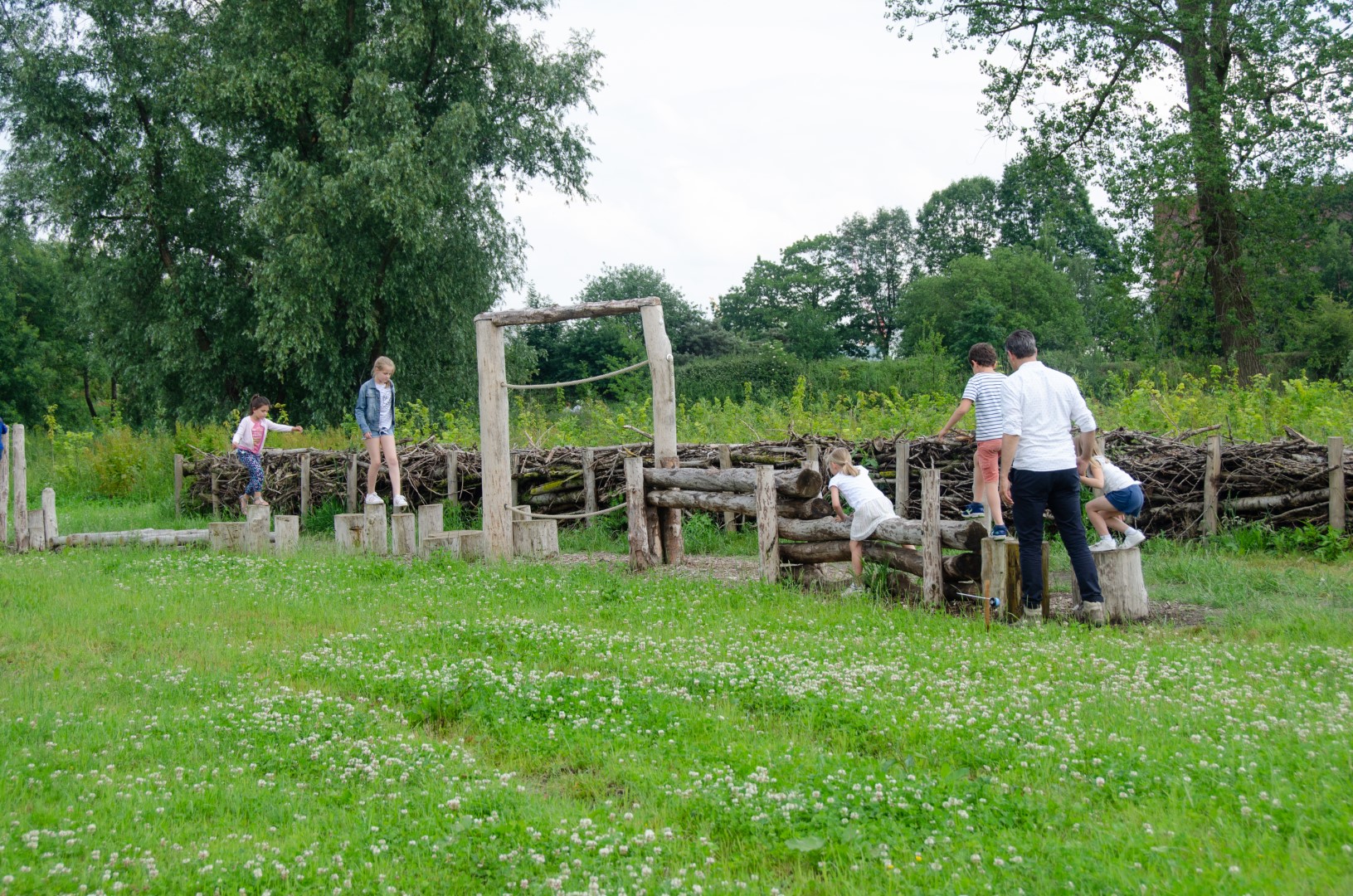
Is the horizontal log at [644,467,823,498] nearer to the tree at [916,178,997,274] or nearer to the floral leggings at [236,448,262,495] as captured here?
the floral leggings at [236,448,262,495]

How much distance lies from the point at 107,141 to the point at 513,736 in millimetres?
26603

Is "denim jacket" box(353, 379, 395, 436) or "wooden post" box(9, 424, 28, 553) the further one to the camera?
"wooden post" box(9, 424, 28, 553)

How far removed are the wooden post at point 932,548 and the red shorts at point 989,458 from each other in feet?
3.27

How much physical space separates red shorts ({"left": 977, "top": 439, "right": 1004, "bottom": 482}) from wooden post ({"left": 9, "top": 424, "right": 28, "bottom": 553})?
11843 millimetres

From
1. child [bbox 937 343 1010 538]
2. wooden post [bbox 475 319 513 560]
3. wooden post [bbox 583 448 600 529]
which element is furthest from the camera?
wooden post [bbox 583 448 600 529]

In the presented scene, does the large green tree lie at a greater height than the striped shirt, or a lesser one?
Result: greater

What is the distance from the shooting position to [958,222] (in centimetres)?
6850

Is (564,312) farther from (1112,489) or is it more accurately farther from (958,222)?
A: (958,222)

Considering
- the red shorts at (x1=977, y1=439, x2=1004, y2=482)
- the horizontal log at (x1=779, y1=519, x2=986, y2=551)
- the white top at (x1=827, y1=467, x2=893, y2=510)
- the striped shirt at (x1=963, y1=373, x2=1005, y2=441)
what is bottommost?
the horizontal log at (x1=779, y1=519, x2=986, y2=551)

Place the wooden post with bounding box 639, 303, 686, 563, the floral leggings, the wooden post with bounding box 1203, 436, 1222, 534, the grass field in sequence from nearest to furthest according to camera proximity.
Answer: the grass field → the wooden post with bounding box 639, 303, 686, 563 → the wooden post with bounding box 1203, 436, 1222, 534 → the floral leggings

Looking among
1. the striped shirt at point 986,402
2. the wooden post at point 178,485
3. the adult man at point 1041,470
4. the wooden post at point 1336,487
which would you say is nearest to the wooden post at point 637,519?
the striped shirt at point 986,402

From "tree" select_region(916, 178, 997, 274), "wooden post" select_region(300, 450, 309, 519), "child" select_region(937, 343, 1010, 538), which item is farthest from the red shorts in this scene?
"tree" select_region(916, 178, 997, 274)

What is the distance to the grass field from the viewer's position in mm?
3686

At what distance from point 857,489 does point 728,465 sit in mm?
4810
